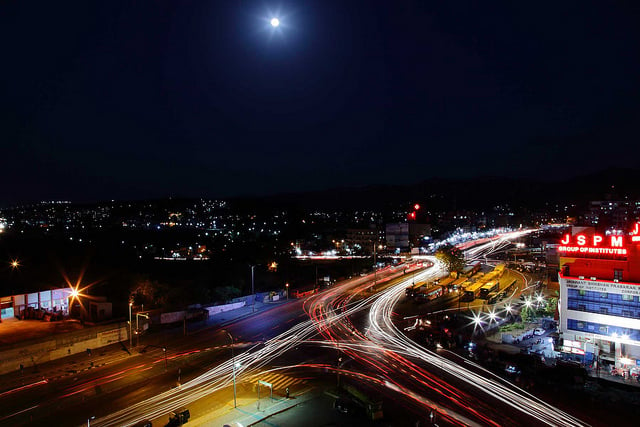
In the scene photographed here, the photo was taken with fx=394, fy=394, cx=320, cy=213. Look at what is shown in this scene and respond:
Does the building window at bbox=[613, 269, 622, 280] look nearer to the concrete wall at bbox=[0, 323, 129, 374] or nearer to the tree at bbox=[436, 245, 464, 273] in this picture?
the tree at bbox=[436, 245, 464, 273]

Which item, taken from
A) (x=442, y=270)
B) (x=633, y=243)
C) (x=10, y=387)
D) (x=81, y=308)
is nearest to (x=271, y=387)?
(x=10, y=387)

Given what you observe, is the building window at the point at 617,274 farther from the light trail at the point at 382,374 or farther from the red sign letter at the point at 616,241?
the light trail at the point at 382,374

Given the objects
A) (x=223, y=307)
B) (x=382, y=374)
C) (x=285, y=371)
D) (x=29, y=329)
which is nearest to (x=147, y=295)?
(x=223, y=307)

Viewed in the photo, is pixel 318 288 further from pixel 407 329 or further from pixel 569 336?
pixel 569 336

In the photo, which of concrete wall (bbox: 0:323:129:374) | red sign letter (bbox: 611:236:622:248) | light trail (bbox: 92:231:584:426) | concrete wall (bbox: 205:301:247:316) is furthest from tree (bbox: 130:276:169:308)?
red sign letter (bbox: 611:236:622:248)

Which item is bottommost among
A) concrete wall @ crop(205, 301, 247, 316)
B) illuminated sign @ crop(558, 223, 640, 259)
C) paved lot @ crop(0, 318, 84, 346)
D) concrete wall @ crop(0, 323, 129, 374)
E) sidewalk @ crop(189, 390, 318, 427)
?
concrete wall @ crop(205, 301, 247, 316)

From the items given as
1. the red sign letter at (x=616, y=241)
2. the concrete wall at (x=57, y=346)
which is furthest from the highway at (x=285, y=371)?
the red sign letter at (x=616, y=241)
